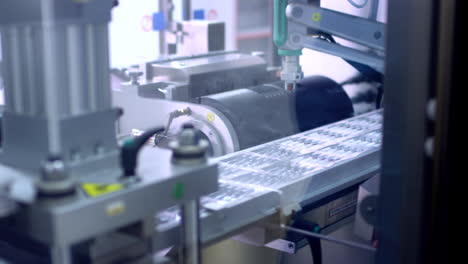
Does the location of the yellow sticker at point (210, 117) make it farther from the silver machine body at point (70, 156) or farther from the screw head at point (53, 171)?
the screw head at point (53, 171)

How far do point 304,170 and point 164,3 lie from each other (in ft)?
7.41

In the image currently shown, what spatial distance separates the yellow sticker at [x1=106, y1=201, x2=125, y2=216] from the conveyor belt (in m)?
0.22

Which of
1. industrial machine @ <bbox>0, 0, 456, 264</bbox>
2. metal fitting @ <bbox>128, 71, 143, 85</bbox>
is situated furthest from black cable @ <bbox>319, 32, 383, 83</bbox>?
metal fitting @ <bbox>128, 71, 143, 85</bbox>

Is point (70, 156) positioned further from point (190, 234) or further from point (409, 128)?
point (409, 128)

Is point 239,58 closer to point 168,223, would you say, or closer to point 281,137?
point 281,137

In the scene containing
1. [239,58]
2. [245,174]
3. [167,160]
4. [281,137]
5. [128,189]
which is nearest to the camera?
[128,189]

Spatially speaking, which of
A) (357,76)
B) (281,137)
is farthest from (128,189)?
(357,76)

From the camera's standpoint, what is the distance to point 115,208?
0.94m

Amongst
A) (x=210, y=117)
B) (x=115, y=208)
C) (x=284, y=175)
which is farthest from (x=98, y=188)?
(x=210, y=117)

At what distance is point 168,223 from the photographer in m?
1.22

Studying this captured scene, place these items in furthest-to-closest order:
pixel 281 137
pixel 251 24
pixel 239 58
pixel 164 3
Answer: pixel 251 24
pixel 164 3
pixel 239 58
pixel 281 137

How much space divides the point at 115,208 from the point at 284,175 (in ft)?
2.36

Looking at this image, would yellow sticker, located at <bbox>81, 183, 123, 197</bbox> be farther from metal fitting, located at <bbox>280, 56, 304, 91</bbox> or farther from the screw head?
metal fitting, located at <bbox>280, 56, 304, 91</bbox>

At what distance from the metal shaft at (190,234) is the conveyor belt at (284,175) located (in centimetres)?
3
